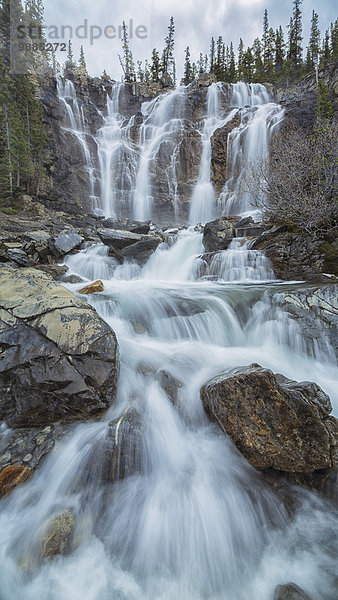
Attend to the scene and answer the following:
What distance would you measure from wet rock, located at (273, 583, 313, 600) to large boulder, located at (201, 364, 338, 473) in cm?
88

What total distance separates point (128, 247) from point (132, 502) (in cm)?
1088

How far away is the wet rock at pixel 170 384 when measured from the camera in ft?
12.9

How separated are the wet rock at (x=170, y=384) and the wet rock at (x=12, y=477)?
1.96m

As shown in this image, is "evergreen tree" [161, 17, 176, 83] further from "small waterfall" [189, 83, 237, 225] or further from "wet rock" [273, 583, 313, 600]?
"wet rock" [273, 583, 313, 600]

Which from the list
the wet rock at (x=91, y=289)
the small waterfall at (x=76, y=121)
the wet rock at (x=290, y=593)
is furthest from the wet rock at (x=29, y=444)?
the small waterfall at (x=76, y=121)

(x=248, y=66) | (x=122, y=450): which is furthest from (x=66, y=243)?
(x=248, y=66)

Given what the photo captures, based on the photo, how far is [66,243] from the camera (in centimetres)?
1296

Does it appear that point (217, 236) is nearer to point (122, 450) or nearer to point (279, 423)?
point (279, 423)

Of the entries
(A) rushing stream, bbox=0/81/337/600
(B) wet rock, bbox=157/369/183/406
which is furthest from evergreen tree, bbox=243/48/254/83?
(B) wet rock, bbox=157/369/183/406

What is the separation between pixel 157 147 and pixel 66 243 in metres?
18.7

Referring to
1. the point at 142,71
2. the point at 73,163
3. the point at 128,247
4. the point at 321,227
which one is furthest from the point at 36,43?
the point at 321,227

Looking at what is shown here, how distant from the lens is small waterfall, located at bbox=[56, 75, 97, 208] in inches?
981

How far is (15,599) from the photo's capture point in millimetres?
2057

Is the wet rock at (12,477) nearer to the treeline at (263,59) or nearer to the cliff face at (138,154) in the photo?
the cliff face at (138,154)
